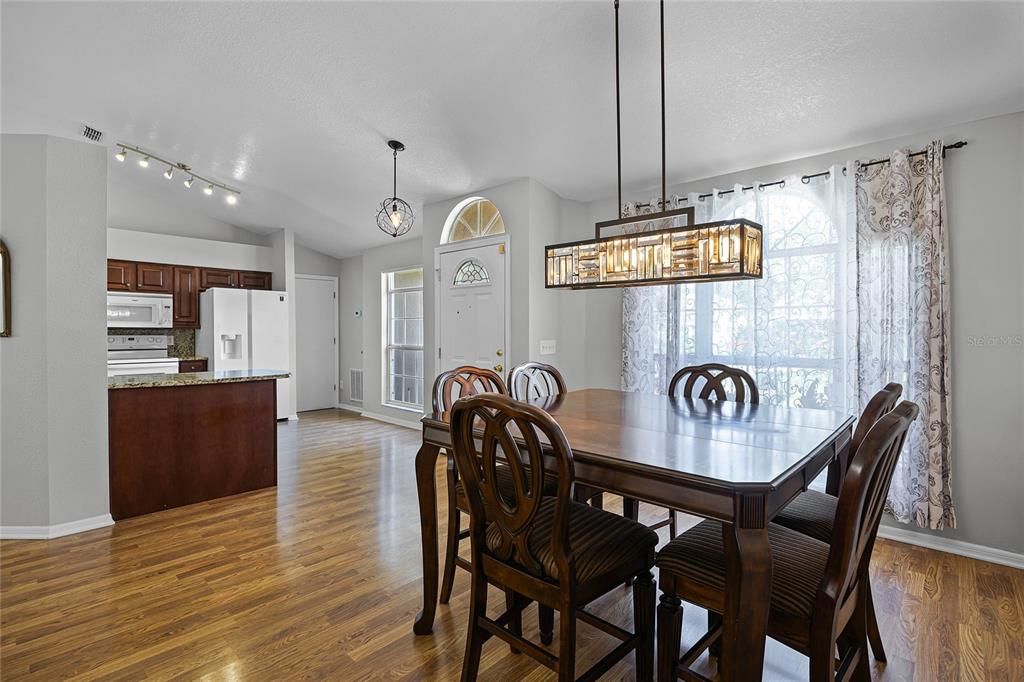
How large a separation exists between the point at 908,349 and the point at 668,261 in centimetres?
186

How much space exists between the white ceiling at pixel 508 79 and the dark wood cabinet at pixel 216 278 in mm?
2300

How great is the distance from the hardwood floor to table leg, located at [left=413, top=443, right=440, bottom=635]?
73 millimetres

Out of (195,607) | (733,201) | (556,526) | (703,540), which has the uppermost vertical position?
(733,201)

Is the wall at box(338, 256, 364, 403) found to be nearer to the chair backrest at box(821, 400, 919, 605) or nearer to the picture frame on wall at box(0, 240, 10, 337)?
the picture frame on wall at box(0, 240, 10, 337)

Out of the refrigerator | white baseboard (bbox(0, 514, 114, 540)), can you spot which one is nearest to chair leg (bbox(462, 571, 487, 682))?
white baseboard (bbox(0, 514, 114, 540))

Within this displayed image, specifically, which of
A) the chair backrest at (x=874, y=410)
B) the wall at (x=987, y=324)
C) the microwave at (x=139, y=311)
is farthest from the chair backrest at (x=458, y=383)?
the microwave at (x=139, y=311)

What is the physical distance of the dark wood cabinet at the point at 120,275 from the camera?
225 inches

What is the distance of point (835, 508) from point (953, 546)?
168 cm

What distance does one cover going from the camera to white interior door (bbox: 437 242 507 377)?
4461 mm

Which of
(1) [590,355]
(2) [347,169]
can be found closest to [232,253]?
(2) [347,169]

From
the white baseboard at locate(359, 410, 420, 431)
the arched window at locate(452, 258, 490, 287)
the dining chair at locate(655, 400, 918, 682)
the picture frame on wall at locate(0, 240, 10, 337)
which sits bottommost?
the white baseboard at locate(359, 410, 420, 431)

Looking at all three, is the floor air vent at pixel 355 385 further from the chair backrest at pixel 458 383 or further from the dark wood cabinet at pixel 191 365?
the chair backrest at pixel 458 383

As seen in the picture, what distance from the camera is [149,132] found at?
14.0 ft

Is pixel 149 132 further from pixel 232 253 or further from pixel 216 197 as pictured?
pixel 232 253
